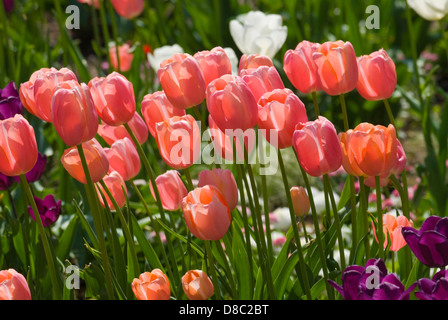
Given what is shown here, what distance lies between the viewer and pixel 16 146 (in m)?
0.91

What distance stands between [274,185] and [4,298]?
1668 mm

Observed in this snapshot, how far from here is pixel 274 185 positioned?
8.28 ft

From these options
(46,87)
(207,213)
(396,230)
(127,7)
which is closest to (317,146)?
(207,213)

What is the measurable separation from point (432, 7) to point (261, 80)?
1.12 m

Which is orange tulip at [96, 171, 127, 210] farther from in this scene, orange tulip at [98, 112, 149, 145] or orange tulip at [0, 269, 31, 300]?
orange tulip at [0, 269, 31, 300]

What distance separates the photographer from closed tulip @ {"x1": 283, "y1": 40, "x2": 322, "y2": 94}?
105cm

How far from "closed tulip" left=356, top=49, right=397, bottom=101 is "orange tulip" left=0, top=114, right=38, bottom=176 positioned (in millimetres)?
519

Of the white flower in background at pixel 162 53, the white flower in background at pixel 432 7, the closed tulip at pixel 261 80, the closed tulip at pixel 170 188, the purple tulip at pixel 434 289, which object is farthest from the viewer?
the white flower in background at pixel 162 53

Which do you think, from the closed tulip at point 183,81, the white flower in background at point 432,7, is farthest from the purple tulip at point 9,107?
the white flower in background at point 432,7

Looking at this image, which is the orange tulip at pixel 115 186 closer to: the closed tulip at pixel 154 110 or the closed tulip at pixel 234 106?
the closed tulip at pixel 154 110

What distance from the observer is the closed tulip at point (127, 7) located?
2.18 metres

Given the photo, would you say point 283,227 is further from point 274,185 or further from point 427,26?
point 427,26
